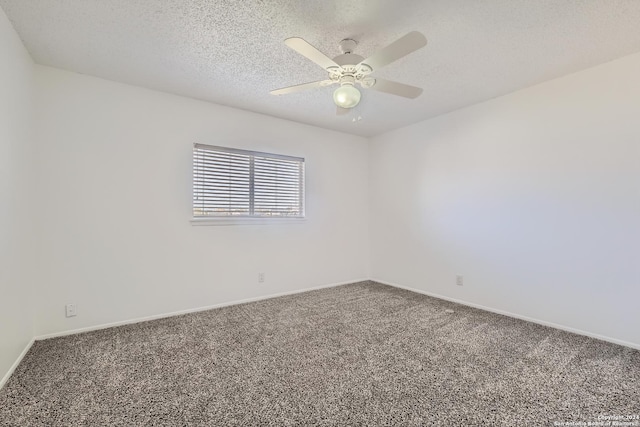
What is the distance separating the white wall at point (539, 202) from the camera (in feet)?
7.53

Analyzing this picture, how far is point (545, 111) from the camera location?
8.82 ft

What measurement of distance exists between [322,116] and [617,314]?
3.45 metres

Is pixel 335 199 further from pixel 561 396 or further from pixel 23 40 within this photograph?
pixel 23 40

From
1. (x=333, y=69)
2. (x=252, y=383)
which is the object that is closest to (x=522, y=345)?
(x=252, y=383)

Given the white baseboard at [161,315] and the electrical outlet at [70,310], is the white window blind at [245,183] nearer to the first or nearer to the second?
the white baseboard at [161,315]

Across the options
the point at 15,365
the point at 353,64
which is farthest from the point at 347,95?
the point at 15,365

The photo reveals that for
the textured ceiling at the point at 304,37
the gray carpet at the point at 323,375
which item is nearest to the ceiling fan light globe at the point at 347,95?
the textured ceiling at the point at 304,37

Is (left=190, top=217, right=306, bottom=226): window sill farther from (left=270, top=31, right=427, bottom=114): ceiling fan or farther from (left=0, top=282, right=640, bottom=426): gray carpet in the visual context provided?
(left=270, top=31, right=427, bottom=114): ceiling fan

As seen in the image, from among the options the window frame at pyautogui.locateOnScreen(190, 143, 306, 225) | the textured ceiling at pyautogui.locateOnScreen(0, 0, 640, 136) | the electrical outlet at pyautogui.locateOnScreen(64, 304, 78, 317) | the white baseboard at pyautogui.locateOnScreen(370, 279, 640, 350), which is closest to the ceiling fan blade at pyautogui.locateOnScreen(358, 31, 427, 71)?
the textured ceiling at pyautogui.locateOnScreen(0, 0, 640, 136)

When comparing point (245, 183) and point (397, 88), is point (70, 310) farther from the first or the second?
point (397, 88)

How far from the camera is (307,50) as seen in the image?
63.9 inches

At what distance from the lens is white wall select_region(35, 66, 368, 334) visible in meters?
2.45

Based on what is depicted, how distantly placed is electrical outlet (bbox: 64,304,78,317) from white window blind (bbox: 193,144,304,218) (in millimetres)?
1311

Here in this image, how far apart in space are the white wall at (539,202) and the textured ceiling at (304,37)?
0.33 meters
